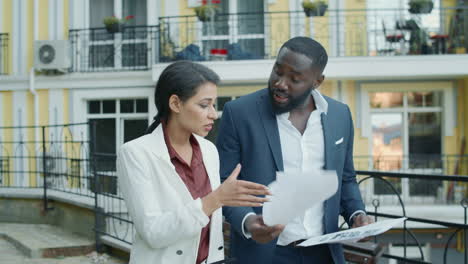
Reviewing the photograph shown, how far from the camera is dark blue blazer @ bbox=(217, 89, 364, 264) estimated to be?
2.16m

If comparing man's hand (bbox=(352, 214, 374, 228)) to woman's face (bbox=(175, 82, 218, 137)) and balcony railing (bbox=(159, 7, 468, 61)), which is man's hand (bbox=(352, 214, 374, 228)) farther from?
balcony railing (bbox=(159, 7, 468, 61))

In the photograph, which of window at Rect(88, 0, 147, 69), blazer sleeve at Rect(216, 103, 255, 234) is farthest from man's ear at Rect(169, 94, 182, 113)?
window at Rect(88, 0, 147, 69)

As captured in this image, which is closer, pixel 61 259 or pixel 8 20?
pixel 61 259

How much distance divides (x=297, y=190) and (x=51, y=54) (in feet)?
34.8

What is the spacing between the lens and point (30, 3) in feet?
39.4

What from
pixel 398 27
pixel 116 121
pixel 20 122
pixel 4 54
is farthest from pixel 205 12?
pixel 20 122

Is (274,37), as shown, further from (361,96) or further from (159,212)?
(159,212)

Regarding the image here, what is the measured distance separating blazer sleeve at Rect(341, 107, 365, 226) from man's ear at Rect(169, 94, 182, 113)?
2.61ft

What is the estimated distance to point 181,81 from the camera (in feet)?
6.48

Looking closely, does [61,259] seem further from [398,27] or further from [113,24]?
[398,27]

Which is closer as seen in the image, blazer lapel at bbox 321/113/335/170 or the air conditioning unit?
blazer lapel at bbox 321/113/335/170

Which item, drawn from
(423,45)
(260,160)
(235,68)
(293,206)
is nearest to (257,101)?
(260,160)

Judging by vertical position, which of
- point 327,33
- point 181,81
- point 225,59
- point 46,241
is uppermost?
point 327,33

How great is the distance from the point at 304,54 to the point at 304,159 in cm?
43
